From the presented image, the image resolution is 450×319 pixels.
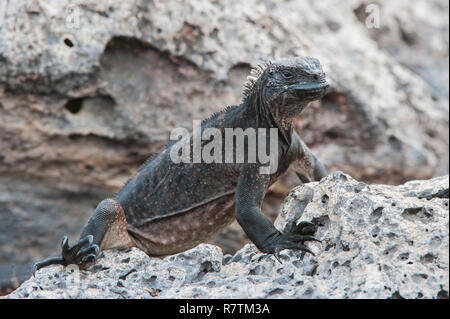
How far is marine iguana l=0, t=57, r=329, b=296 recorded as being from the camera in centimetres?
388

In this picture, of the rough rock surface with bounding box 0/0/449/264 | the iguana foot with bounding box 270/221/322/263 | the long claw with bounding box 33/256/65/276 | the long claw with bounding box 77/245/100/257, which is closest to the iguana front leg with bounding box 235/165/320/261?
the iguana foot with bounding box 270/221/322/263

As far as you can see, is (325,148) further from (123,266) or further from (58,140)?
(123,266)

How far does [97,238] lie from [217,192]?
94cm

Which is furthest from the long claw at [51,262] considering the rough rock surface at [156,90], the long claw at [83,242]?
the rough rock surface at [156,90]

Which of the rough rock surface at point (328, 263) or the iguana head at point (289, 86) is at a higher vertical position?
the iguana head at point (289, 86)

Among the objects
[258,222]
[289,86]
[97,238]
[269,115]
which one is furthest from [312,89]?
[97,238]

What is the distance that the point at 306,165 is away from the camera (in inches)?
186

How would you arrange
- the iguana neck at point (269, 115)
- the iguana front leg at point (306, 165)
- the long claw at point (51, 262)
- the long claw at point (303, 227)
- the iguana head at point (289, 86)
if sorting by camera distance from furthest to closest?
the iguana front leg at point (306, 165)
the iguana neck at point (269, 115)
the iguana head at point (289, 86)
the long claw at point (51, 262)
the long claw at point (303, 227)

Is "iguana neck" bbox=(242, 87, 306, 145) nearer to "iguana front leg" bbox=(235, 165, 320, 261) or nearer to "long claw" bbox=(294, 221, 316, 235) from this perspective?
"iguana front leg" bbox=(235, 165, 320, 261)

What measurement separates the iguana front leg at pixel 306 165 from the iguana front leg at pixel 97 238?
143 centimetres

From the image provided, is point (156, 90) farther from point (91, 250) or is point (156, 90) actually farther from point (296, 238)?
point (296, 238)

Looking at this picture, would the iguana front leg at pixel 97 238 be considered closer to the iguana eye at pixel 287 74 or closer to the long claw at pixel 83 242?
the long claw at pixel 83 242

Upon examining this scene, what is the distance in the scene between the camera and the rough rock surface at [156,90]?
5734 mm

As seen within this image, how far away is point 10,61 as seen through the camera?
5.68 meters
